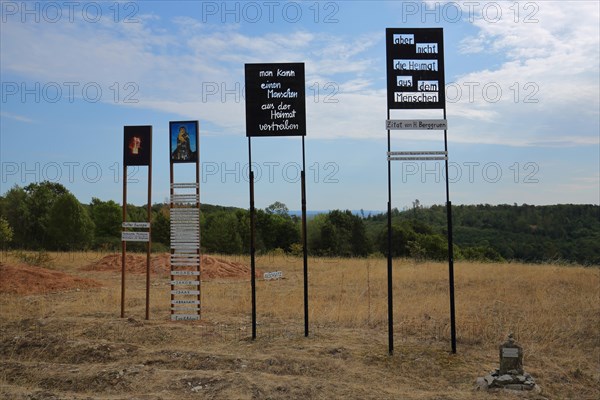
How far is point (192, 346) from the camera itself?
871 centimetres

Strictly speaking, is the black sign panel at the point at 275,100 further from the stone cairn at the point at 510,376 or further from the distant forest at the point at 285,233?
the distant forest at the point at 285,233

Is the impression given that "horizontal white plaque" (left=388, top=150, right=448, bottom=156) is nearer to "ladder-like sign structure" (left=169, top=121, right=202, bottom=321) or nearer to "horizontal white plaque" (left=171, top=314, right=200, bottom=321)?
"ladder-like sign structure" (left=169, top=121, right=202, bottom=321)

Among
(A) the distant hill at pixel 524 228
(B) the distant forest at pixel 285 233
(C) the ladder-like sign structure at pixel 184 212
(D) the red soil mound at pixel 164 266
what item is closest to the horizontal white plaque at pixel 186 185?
(C) the ladder-like sign structure at pixel 184 212

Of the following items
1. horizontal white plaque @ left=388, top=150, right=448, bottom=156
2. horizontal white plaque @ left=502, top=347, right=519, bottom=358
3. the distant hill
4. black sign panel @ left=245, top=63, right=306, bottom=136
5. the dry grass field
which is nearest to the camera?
the dry grass field

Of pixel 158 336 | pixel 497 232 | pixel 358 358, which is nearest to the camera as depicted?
pixel 358 358

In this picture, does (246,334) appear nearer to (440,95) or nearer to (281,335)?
(281,335)

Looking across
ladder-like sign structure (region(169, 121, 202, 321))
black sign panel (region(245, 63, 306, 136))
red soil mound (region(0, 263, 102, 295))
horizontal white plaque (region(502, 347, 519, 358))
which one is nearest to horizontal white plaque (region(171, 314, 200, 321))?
ladder-like sign structure (region(169, 121, 202, 321))

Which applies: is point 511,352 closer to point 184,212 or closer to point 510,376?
point 510,376

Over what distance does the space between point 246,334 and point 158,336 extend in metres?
1.50

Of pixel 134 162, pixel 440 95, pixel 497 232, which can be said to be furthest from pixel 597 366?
pixel 497 232

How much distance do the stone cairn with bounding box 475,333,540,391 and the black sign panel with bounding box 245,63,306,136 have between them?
4486mm

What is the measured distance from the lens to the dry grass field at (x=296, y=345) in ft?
21.9

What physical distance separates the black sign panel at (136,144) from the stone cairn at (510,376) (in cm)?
727

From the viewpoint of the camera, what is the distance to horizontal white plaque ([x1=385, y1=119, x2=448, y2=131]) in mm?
8086
